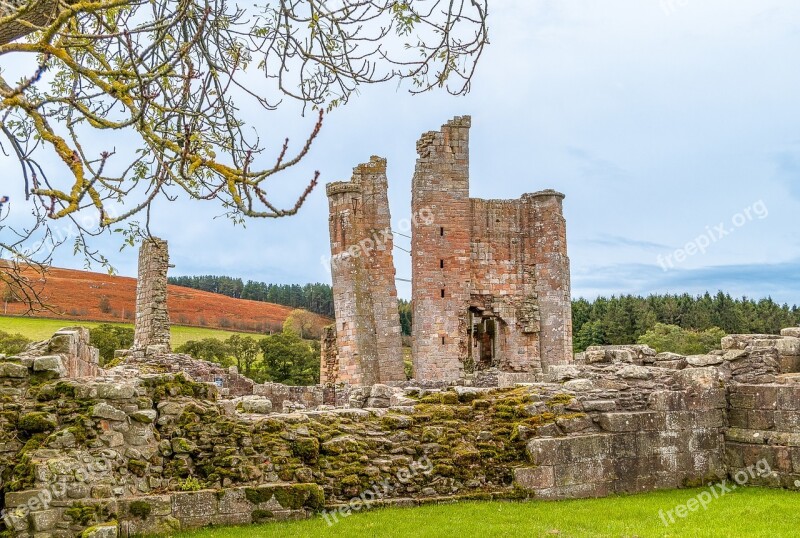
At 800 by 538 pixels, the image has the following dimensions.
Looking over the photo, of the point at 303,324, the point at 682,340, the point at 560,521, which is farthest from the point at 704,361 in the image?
the point at 303,324

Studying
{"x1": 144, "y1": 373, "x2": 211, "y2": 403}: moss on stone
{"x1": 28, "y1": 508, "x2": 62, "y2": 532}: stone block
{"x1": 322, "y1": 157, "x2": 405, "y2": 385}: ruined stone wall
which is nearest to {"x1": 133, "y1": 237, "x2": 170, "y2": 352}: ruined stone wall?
{"x1": 322, "y1": 157, "x2": 405, "y2": 385}: ruined stone wall

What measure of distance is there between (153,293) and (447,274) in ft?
39.3

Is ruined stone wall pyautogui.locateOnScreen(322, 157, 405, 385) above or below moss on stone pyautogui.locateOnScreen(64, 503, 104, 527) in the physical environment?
above

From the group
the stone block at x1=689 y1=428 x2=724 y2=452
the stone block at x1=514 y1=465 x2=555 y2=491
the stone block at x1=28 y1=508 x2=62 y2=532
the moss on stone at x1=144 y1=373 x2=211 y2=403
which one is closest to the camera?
the stone block at x1=28 y1=508 x2=62 y2=532

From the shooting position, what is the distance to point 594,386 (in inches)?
547

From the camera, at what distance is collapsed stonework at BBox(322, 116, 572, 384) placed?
32438 mm

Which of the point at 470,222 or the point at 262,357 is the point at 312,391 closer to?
the point at 470,222

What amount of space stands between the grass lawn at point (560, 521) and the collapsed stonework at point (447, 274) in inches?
802

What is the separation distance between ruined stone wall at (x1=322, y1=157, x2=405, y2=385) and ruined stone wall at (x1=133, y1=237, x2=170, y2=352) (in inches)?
286

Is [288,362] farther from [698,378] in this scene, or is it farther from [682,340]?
[698,378]

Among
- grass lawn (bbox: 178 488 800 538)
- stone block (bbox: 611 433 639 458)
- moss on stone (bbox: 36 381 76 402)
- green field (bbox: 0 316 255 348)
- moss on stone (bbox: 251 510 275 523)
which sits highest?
green field (bbox: 0 316 255 348)

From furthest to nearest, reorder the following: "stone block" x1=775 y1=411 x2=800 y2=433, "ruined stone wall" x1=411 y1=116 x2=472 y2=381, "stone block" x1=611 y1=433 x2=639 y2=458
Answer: "ruined stone wall" x1=411 y1=116 x2=472 y2=381, "stone block" x1=775 y1=411 x2=800 y2=433, "stone block" x1=611 y1=433 x2=639 y2=458

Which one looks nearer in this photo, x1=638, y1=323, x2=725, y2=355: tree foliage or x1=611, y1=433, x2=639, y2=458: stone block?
x1=611, y1=433, x2=639, y2=458: stone block

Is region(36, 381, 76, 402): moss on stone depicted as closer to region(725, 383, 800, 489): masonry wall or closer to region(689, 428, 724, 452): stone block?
region(689, 428, 724, 452): stone block
